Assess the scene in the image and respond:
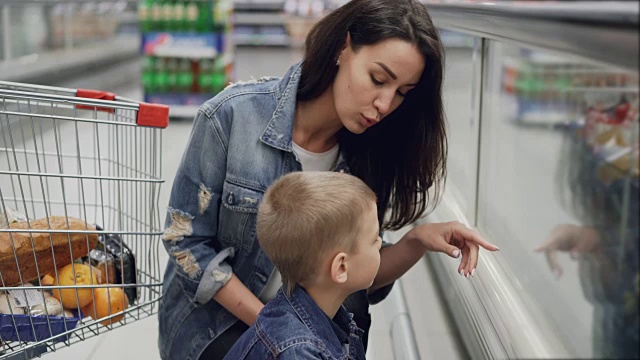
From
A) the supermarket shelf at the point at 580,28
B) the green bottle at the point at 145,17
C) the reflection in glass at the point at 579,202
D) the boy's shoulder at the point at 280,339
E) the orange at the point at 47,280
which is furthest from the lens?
the green bottle at the point at 145,17

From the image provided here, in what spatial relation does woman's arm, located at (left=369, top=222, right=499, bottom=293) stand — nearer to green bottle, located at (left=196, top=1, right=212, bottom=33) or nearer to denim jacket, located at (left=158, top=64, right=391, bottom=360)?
denim jacket, located at (left=158, top=64, right=391, bottom=360)

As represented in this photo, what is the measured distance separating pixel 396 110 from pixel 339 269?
21.5 inches

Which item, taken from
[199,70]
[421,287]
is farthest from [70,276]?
[199,70]

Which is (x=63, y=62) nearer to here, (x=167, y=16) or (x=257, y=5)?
(x=167, y=16)

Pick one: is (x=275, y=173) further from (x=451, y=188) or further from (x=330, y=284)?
(x=451, y=188)

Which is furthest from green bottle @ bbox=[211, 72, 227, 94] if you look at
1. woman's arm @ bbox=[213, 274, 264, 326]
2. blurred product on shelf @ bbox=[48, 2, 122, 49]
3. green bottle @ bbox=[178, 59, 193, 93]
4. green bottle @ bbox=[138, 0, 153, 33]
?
woman's arm @ bbox=[213, 274, 264, 326]

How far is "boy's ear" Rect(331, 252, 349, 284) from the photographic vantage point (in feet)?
5.10

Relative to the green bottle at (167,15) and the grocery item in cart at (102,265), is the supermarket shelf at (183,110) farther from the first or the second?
the grocery item in cart at (102,265)

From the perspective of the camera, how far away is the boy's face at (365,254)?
1.59 meters

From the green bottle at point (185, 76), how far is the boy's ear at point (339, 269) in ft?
21.0

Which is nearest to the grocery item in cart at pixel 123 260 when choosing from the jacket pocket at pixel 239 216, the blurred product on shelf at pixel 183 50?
the jacket pocket at pixel 239 216

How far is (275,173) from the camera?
1925 millimetres

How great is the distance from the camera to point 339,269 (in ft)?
5.18

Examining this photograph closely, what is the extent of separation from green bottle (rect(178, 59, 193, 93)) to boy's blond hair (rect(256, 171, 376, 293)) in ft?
20.7
